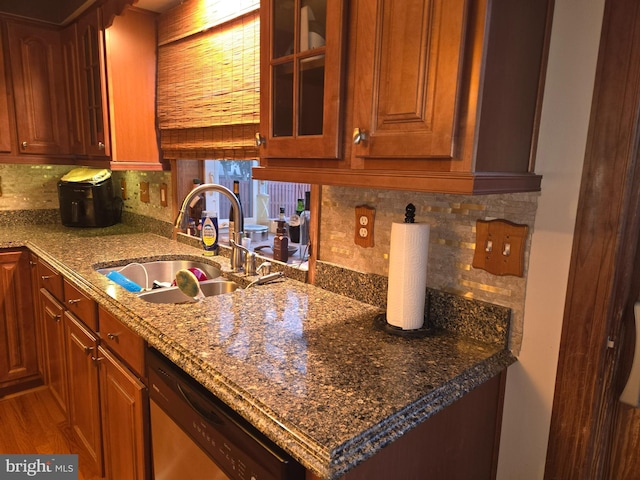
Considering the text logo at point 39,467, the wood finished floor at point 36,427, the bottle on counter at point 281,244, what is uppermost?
the bottle on counter at point 281,244

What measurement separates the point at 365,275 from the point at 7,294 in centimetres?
216

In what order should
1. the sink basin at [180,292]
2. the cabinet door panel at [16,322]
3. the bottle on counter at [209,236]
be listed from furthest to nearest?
the cabinet door panel at [16,322] → the bottle on counter at [209,236] → the sink basin at [180,292]

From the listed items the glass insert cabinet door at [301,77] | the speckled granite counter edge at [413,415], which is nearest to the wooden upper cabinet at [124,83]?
the glass insert cabinet door at [301,77]

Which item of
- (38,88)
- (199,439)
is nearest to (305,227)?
(199,439)

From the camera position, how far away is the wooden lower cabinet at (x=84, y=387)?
5.64 ft

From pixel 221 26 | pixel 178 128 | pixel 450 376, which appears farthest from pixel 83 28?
pixel 450 376

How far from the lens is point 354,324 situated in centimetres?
128

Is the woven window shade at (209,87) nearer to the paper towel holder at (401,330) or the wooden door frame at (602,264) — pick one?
the paper towel holder at (401,330)

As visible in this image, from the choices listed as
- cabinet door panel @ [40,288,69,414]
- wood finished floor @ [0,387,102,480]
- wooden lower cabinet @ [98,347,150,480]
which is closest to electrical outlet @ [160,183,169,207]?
cabinet door panel @ [40,288,69,414]

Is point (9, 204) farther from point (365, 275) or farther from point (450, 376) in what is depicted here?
point (450, 376)

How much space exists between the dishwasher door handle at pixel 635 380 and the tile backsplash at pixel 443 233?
0.23 metres

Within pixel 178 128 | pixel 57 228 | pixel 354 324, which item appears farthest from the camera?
pixel 57 228

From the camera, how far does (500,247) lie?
3.65ft

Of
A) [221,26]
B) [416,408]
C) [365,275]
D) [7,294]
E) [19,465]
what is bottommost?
[19,465]
